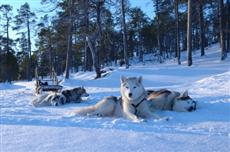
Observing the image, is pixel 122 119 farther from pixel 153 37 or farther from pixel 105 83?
pixel 153 37

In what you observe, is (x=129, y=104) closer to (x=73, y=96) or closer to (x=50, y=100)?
(x=50, y=100)

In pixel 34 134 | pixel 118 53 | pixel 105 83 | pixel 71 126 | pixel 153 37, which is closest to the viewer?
pixel 34 134

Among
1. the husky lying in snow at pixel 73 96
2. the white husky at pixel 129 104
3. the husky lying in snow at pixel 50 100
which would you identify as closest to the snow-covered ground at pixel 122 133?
the white husky at pixel 129 104

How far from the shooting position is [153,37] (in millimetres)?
67312

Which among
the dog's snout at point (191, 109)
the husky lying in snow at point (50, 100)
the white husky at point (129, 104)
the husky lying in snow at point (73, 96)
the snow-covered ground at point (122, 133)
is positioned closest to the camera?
the snow-covered ground at point (122, 133)

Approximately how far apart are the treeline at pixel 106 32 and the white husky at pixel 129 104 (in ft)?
56.2

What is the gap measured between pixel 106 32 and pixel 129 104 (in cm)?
1960

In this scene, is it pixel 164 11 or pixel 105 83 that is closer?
pixel 105 83

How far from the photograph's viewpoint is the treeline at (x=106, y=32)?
26.8 metres

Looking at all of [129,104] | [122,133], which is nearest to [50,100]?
[129,104]

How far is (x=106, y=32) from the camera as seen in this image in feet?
92.0

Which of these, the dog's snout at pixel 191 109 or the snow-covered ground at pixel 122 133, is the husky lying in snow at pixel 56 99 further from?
the dog's snout at pixel 191 109

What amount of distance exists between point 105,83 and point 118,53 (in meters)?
54.4

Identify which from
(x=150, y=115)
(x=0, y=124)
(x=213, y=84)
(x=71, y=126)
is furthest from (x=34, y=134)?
(x=213, y=84)
